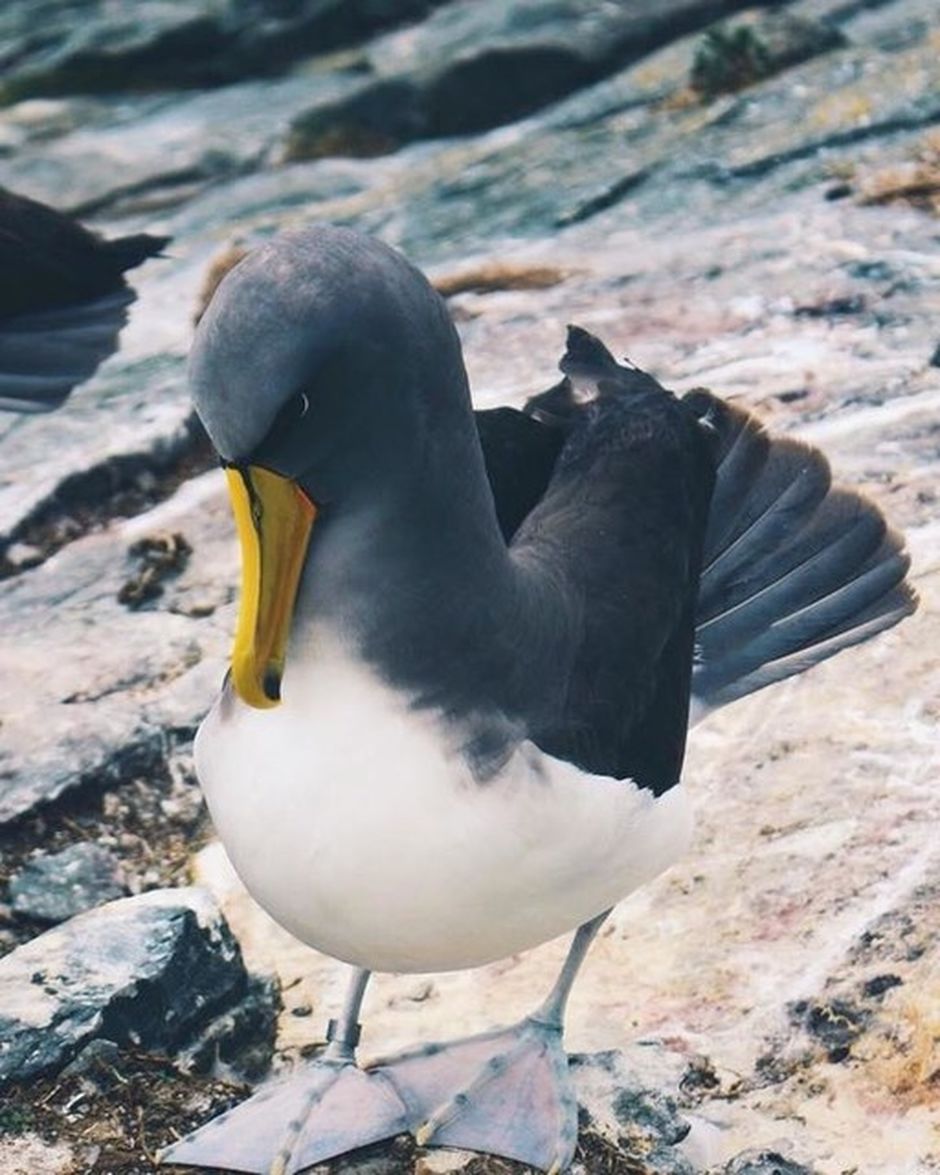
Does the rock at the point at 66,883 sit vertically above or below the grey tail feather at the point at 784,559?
below

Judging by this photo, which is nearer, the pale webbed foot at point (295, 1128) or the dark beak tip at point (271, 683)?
the dark beak tip at point (271, 683)

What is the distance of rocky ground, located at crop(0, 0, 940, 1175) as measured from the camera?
4.24 metres

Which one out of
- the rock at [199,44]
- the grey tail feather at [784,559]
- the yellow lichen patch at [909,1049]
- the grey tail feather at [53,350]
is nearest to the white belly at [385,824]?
the yellow lichen patch at [909,1049]

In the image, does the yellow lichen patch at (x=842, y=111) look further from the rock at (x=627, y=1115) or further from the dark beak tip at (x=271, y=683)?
the dark beak tip at (x=271, y=683)

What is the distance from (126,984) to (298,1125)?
463 mm

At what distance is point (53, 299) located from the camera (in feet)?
22.0

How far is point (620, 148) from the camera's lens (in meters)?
8.93

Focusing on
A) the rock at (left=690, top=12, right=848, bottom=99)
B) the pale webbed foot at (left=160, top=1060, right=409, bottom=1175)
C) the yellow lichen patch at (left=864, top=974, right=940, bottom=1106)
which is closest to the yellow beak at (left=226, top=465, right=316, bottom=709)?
the pale webbed foot at (left=160, top=1060, right=409, bottom=1175)

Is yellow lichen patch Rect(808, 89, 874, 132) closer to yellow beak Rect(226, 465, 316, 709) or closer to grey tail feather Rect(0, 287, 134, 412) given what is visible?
grey tail feather Rect(0, 287, 134, 412)

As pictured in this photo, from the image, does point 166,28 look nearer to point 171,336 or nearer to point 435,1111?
point 171,336

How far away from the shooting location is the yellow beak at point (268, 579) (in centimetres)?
354

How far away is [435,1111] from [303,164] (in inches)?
254

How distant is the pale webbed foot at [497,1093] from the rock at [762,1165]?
32 centimetres

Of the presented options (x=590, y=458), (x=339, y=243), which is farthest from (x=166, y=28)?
(x=339, y=243)
